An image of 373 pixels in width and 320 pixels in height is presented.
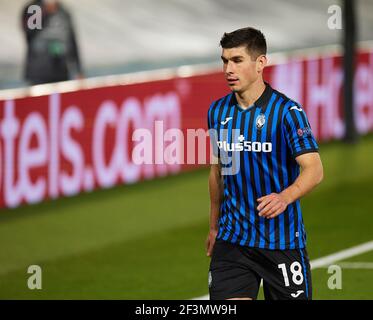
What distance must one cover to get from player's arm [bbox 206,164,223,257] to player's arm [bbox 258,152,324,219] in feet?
1.44

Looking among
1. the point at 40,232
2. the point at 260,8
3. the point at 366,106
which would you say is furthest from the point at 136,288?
the point at 260,8

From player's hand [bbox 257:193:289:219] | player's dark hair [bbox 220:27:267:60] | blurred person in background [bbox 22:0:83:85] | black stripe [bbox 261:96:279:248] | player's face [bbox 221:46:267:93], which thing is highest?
blurred person in background [bbox 22:0:83:85]

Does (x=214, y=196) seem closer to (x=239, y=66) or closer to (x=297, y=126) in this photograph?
(x=297, y=126)

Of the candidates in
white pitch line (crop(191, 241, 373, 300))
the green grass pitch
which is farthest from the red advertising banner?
white pitch line (crop(191, 241, 373, 300))

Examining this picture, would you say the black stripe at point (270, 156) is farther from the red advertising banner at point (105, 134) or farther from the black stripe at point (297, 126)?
the red advertising banner at point (105, 134)

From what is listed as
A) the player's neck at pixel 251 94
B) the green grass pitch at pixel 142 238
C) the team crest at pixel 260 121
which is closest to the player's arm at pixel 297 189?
the team crest at pixel 260 121

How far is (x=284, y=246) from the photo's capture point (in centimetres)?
657

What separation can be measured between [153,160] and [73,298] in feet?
18.8

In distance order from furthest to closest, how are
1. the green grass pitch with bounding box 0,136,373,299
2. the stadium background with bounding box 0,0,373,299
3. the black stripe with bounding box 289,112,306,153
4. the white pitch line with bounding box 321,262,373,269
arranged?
the white pitch line with bounding box 321,262,373,269, the stadium background with bounding box 0,0,373,299, the green grass pitch with bounding box 0,136,373,299, the black stripe with bounding box 289,112,306,153

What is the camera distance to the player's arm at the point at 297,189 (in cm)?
605

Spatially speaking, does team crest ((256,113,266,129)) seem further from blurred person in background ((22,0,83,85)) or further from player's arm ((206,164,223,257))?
blurred person in background ((22,0,83,85))

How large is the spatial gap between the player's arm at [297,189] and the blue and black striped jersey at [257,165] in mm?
154

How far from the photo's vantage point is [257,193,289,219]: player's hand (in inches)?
238

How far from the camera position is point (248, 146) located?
652 centimetres
